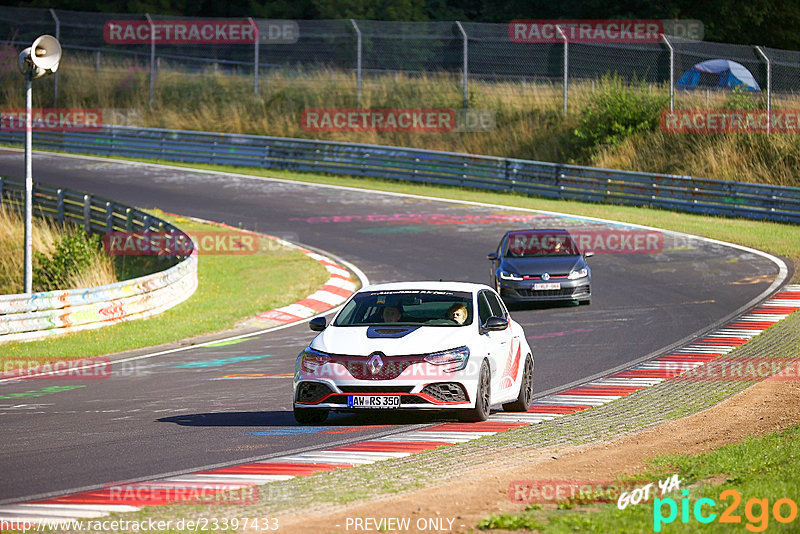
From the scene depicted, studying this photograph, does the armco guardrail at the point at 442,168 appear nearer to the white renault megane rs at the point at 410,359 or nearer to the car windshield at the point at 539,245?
the car windshield at the point at 539,245

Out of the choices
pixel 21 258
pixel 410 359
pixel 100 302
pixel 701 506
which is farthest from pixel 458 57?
pixel 701 506

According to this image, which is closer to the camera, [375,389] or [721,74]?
[375,389]

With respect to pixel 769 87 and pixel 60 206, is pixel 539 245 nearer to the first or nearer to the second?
pixel 60 206

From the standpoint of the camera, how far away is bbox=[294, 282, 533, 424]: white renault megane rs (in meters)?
10.8

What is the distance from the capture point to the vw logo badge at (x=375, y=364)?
1080 cm

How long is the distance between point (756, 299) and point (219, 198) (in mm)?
19140

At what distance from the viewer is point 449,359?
10.9 m

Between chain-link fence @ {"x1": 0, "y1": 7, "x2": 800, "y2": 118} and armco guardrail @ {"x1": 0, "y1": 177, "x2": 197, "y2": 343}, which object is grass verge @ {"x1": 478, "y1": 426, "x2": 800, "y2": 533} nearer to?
armco guardrail @ {"x1": 0, "y1": 177, "x2": 197, "y2": 343}

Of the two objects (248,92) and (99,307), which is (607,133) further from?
(99,307)

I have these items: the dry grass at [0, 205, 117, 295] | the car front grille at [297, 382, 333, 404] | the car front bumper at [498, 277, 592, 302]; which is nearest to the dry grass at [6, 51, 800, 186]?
the dry grass at [0, 205, 117, 295]

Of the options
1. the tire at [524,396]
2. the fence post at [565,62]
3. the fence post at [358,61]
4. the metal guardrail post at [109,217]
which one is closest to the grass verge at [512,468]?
the tire at [524,396]

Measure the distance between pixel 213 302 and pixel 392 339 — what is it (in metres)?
12.5

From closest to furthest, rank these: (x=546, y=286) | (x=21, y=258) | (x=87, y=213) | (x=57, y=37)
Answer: (x=546, y=286)
(x=21, y=258)
(x=87, y=213)
(x=57, y=37)

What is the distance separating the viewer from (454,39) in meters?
40.3
